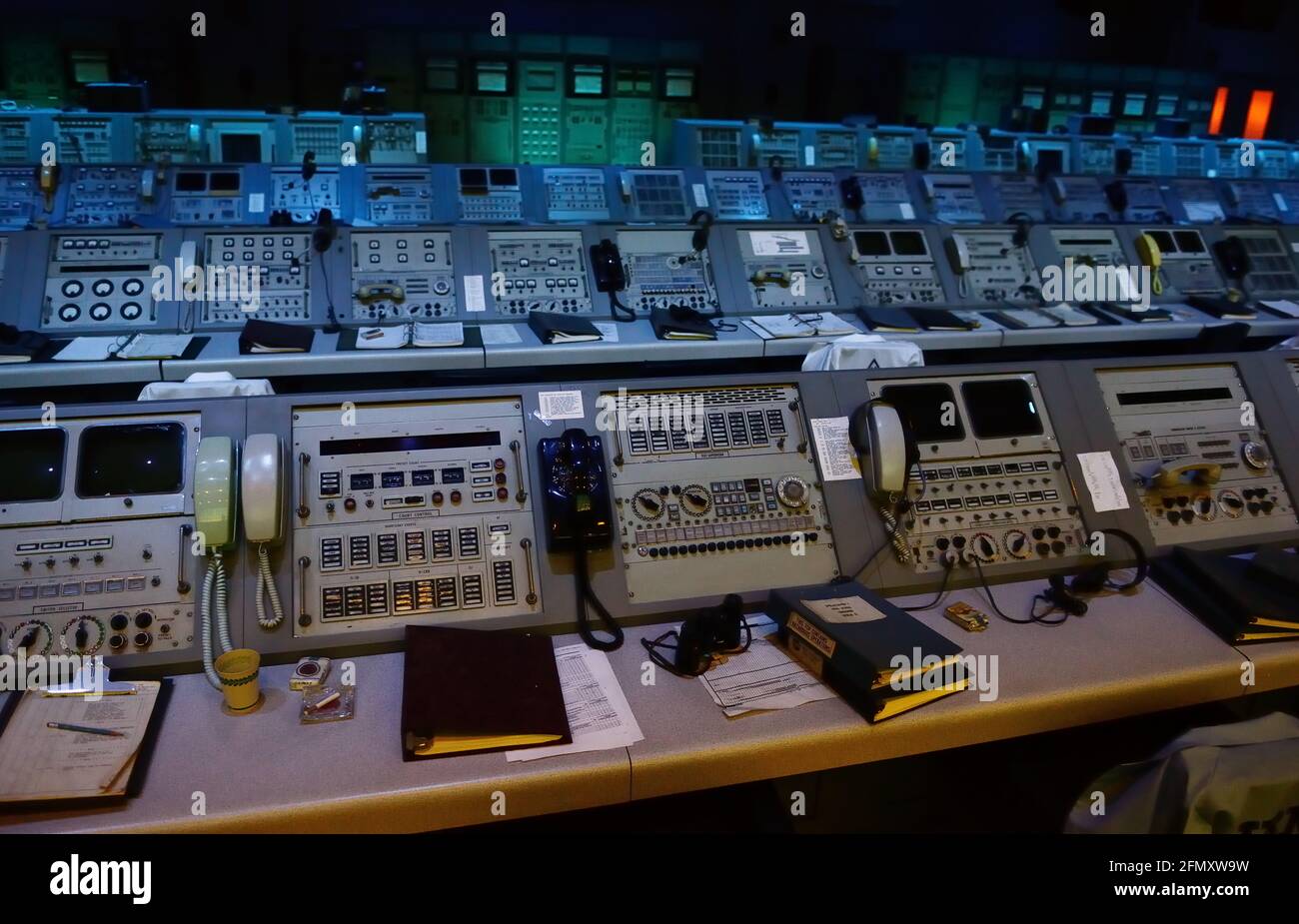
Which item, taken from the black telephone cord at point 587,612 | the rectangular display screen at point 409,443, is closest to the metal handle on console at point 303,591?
the rectangular display screen at point 409,443

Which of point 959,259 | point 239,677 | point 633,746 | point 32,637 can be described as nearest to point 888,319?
point 959,259

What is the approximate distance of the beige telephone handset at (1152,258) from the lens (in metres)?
3.95

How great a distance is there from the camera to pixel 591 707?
1244 millimetres

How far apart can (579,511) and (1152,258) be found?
3.78 m

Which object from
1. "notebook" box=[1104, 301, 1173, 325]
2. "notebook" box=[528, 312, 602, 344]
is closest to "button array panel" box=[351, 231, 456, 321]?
"notebook" box=[528, 312, 602, 344]

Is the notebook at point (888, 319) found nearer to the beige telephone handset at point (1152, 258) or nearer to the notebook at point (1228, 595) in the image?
the beige telephone handset at point (1152, 258)

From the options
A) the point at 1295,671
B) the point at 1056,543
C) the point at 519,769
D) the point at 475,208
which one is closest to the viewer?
the point at 519,769

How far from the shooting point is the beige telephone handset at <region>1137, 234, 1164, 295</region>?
3.95 metres

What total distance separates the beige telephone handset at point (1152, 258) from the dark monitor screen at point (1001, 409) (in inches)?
110

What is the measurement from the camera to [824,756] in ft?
3.92

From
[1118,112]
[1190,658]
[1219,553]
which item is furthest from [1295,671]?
[1118,112]

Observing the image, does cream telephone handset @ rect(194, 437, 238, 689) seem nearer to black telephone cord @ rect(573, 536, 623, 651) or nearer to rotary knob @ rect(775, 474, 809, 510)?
black telephone cord @ rect(573, 536, 623, 651)

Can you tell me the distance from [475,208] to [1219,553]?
3.46 m

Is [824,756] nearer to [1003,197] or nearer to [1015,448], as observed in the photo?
[1015,448]
